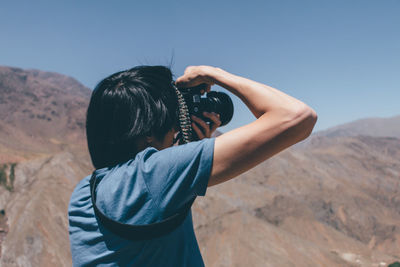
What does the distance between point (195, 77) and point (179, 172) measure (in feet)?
1.38

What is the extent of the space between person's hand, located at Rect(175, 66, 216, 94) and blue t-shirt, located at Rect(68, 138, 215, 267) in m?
0.32

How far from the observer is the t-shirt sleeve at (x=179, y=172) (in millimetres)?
799

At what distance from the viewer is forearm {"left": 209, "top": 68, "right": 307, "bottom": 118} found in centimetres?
87

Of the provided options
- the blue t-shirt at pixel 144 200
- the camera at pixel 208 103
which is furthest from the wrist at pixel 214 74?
the blue t-shirt at pixel 144 200

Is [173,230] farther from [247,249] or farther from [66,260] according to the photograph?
[247,249]

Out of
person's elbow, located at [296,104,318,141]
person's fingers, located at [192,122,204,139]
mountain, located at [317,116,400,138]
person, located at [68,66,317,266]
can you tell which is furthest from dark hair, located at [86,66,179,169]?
mountain, located at [317,116,400,138]

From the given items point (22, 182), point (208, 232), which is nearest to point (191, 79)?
point (208, 232)

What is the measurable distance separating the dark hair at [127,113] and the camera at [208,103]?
0.09 meters

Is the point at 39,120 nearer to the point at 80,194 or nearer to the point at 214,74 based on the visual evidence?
the point at 80,194

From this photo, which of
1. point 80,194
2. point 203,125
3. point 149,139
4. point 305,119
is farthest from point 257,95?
point 80,194

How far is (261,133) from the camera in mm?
814

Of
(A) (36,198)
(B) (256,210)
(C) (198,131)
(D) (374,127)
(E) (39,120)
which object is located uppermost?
(C) (198,131)

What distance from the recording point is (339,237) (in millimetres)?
16047

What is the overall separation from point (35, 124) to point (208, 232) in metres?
34.6
